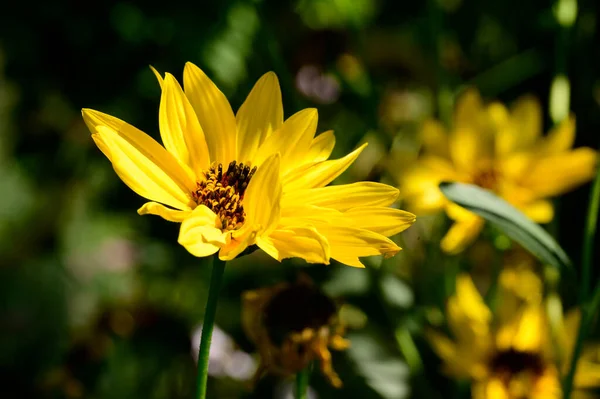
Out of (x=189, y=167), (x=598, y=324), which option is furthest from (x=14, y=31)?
(x=598, y=324)

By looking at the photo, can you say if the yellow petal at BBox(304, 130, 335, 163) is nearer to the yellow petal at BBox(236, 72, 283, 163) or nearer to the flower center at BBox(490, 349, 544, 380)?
the yellow petal at BBox(236, 72, 283, 163)

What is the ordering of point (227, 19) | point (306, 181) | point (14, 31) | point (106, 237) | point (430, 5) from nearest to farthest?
1. point (306, 181)
2. point (430, 5)
3. point (227, 19)
4. point (14, 31)
5. point (106, 237)

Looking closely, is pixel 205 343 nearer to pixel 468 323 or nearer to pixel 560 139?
pixel 468 323

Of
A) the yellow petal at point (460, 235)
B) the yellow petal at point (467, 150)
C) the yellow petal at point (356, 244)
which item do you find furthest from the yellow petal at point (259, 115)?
the yellow petal at point (467, 150)

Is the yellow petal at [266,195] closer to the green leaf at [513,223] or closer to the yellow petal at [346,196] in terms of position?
the yellow petal at [346,196]

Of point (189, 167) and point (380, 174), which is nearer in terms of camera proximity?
point (189, 167)

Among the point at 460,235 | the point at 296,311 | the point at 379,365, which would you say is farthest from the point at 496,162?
the point at 296,311

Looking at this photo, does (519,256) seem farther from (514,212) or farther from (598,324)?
(514,212)

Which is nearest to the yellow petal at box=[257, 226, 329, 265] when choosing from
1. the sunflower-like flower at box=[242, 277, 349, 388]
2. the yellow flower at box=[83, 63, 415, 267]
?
the yellow flower at box=[83, 63, 415, 267]
